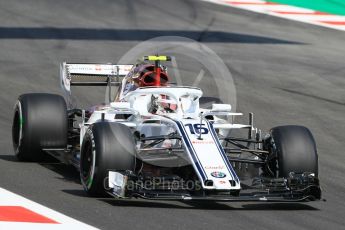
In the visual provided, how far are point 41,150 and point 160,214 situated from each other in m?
3.11

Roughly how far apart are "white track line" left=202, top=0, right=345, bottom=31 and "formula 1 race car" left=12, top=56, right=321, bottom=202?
15428 millimetres

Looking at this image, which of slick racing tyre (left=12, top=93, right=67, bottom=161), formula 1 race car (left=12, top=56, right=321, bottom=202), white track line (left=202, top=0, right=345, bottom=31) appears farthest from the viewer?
white track line (left=202, top=0, right=345, bottom=31)

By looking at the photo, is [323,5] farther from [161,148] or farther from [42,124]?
[161,148]

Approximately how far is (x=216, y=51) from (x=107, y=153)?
1327 cm

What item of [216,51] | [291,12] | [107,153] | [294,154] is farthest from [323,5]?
[107,153]

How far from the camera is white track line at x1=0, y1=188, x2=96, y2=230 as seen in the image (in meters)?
9.48

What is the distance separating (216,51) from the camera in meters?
23.8

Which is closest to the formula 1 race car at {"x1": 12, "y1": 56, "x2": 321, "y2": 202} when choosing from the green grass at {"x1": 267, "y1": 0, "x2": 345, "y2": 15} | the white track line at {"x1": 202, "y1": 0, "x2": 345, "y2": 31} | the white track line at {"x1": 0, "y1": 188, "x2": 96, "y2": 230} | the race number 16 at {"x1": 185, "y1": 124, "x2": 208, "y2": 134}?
the race number 16 at {"x1": 185, "y1": 124, "x2": 208, "y2": 134}

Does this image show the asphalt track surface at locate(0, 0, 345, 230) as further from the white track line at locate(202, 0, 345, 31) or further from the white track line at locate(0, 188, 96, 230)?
the white track line at locate(202, 0, 345, 31)

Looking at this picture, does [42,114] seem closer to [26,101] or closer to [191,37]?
[26,101]

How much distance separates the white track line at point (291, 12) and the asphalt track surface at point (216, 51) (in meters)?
0.57

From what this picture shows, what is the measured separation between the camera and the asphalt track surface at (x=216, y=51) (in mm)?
10406

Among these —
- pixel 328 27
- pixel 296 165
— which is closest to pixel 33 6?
pixel 328 27

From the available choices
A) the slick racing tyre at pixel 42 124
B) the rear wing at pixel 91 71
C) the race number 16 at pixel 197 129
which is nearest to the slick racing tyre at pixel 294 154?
the race number 16 at pixel 197 129
